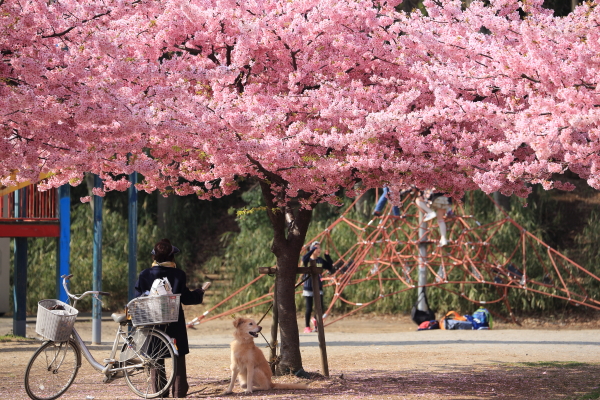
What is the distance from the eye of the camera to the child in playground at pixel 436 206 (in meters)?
14.5

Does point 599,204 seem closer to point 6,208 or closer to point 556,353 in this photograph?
point 556,353

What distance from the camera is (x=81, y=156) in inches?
258

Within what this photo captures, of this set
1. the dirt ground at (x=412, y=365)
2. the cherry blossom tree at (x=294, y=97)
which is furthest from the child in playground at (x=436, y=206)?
the cherry blossom tree at (x=294, y=97)

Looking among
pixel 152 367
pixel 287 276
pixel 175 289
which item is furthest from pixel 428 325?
pixel 152 367

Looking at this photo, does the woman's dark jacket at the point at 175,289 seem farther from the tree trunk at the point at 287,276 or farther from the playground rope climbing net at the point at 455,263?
the playground rope climbing net at the point at 455,263

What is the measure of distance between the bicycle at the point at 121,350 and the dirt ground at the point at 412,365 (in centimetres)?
33

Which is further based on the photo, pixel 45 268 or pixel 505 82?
pixel 45 268

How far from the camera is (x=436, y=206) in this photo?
1462 cm

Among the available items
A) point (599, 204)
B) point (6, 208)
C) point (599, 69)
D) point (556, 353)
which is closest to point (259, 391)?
point (599, 69)

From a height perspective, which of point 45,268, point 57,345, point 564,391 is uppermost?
point 45,268

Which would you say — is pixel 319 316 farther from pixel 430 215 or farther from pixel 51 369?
pixel 430 215

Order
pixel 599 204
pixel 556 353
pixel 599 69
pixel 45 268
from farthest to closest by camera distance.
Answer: pixel 599 204, pixel 45 268, pixel 556 353, pixel 599 69

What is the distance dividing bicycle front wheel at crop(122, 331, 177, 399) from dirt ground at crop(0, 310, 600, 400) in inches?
11.6

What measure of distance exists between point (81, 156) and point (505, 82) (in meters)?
3.52
